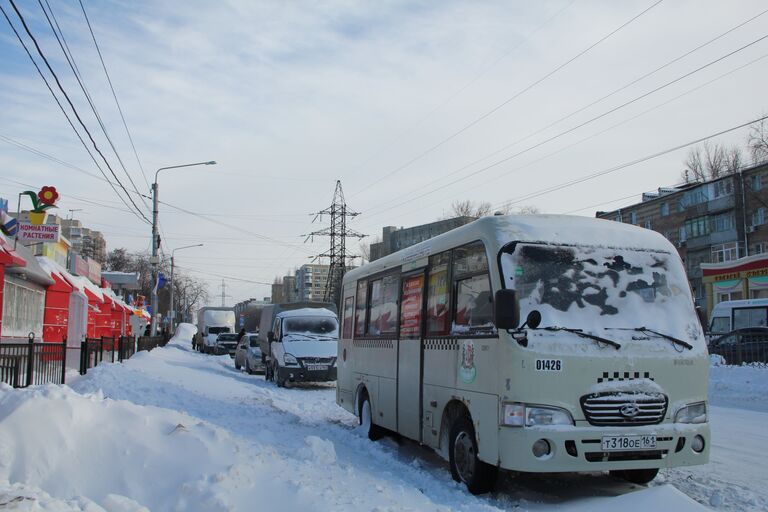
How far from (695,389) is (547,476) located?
2146 mm

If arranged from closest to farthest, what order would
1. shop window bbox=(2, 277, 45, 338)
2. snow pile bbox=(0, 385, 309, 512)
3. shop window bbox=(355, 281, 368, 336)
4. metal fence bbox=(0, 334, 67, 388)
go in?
snow pile bbox=(0, 385, 309, 512) → shop window bbox=(355, 281, 368, 336) → metal fence bbox=(0, 334, 67, 388) → shop window bbox=(2, 277, 45, 338)

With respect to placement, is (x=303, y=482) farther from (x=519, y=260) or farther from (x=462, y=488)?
(x=519, y=260)

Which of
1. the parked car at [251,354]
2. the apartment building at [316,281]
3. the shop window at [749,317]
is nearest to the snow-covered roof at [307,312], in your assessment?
the parked car at [251,354]

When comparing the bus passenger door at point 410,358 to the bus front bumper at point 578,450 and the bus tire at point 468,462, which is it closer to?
the bus tire at point 468,462

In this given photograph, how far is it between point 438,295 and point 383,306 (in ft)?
7.89

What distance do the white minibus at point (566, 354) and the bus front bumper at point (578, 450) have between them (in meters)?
0.01

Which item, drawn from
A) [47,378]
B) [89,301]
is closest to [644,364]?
[47,378]

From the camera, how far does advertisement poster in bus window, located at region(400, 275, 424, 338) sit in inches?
373

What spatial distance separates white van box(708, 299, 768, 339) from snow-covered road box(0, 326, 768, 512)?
2608 centimetres

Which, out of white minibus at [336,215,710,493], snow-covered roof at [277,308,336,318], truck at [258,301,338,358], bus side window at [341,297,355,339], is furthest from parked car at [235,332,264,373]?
white minibus at [336,215,710,493]

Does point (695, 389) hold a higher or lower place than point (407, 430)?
higher

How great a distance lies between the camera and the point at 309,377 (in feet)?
69.4

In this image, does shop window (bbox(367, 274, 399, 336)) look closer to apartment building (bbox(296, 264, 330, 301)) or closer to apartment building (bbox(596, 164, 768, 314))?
apartment building (bbox(596, 164, 768, 314))

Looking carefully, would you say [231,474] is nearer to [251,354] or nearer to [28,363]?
[28,363]
